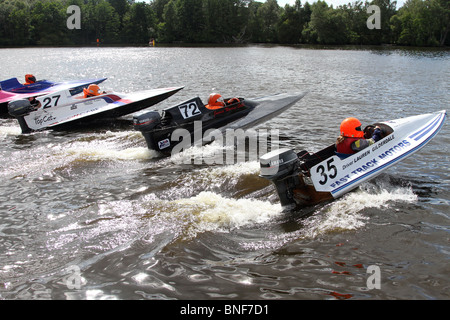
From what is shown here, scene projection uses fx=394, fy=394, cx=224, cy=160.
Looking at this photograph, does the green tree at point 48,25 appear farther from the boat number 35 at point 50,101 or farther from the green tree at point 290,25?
the boat number 35 at point 50,101

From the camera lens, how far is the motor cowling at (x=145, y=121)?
383 inches

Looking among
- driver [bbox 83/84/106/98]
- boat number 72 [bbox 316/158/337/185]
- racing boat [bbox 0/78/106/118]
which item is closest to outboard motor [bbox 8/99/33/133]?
driver [bbox 83/84/106/98]

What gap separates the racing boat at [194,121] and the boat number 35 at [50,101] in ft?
16.5

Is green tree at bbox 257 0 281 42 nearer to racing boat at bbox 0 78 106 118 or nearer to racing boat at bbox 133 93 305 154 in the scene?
→ racing boat at bbox 0 78 106 118

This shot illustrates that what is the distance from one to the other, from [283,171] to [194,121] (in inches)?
196

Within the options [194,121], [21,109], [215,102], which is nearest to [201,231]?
[194,121]

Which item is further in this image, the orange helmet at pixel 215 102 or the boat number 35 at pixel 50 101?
the boat number 35 at pixel 50 101

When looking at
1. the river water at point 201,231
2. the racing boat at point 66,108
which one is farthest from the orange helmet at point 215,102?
the racing boat at point 66,108

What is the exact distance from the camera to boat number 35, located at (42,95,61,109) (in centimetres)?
1366

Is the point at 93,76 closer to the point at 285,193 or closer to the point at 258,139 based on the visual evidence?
the point at 258,139

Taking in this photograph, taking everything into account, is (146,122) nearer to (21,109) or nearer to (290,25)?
(21,109)

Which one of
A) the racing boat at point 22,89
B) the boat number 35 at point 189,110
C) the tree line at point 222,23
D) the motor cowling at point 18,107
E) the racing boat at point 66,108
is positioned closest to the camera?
the boat number 35 at point 189,110

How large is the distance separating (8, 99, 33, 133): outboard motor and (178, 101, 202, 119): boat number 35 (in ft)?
18.7
